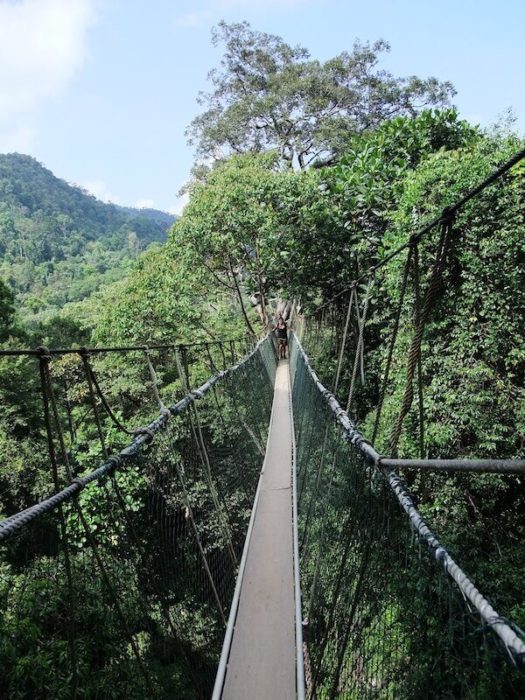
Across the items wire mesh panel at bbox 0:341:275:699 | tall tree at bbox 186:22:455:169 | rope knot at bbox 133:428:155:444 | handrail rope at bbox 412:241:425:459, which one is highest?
tall tree at bbox 186:22:455:169

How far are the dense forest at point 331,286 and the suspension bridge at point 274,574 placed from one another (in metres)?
0.10

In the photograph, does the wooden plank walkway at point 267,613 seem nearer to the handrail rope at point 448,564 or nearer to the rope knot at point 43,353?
the handrail rope at point 448,564

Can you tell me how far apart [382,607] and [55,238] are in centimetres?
5087

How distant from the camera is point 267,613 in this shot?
184cm

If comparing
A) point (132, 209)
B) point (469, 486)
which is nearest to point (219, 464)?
point (469, 486)

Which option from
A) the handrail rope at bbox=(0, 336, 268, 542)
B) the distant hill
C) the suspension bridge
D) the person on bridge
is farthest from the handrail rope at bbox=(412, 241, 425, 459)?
the distant hill

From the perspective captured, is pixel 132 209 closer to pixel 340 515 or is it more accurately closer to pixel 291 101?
pixel 291 101

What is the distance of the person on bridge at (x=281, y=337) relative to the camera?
1008 cm

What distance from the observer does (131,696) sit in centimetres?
291

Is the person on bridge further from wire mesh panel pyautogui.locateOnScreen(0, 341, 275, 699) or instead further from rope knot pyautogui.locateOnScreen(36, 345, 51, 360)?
rope knot pyautogui.locateOnScreen(36, 345, 51, 360)

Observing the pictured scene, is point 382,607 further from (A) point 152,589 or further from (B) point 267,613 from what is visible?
(A) point 152,589

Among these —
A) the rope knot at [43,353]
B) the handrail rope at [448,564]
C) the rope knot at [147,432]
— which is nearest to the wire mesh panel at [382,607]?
the handrail rope at [448,564]

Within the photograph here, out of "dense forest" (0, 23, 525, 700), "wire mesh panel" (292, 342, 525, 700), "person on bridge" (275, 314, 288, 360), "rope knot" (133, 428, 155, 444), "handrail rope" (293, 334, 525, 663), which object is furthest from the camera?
"person on bridge" (275, 314, 288, 360)

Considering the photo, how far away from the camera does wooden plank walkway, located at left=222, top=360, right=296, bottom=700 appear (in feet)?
4.88
